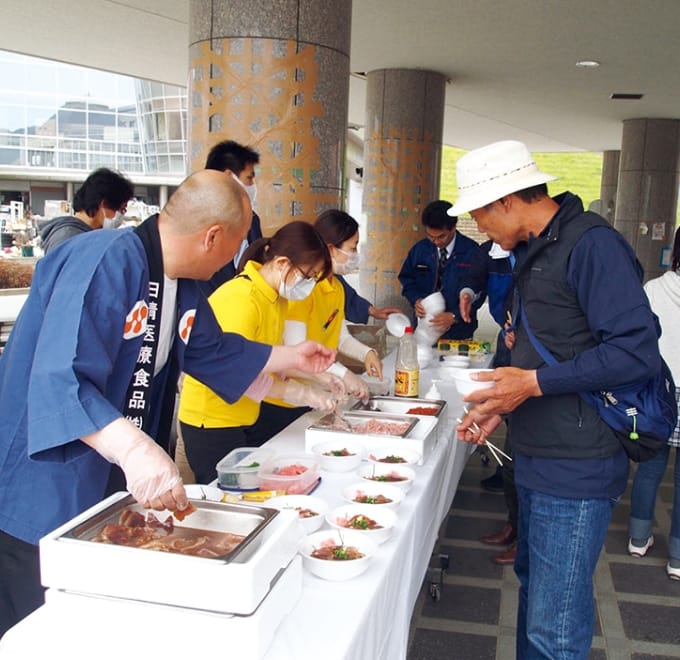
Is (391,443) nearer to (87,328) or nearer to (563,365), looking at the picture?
(563,365)

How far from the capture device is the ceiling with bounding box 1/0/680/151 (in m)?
6.29

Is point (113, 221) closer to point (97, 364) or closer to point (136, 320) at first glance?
point (136, 320)

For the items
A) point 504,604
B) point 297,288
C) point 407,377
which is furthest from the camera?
point 504,604

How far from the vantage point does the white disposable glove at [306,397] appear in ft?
8.13

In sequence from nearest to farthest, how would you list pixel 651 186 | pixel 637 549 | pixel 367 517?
1. pixel 367 517
2. pixel 637 549
3. pixel 651 186

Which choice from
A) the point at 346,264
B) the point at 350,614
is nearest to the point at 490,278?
the point at 346,264

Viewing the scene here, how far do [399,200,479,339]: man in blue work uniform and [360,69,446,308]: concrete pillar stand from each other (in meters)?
3.14

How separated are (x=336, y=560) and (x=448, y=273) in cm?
364

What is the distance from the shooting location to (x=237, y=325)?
245 cm

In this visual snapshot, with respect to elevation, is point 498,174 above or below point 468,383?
above

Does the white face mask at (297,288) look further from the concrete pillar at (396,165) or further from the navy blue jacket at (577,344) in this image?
the concrete pillar at (396,165)

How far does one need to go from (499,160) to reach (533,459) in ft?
2.77

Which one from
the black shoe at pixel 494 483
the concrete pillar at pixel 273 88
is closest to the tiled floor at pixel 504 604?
the black shoe at pixel 494 483

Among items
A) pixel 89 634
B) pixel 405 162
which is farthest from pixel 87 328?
pixel 405 162
